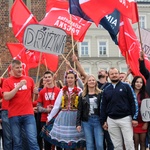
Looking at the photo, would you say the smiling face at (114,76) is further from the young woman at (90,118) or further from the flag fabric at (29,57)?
the flag fabric at (29,57)

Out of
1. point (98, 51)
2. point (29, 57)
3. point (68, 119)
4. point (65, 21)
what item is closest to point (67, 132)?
point (68, 119)

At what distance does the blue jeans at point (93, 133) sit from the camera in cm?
847

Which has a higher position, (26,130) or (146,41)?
(146,41)

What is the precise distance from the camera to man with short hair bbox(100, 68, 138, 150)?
8.09 metres

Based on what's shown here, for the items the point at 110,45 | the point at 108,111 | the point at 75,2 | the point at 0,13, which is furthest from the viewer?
the point at 110,45

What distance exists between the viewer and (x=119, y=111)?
26.5 feet

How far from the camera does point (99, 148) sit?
8.42 metres

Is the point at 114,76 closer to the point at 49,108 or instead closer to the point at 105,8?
the point at 49,108

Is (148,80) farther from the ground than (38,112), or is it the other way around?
(148,80)

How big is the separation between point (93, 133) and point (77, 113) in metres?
0.47

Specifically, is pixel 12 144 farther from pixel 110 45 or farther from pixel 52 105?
pixel 110 45

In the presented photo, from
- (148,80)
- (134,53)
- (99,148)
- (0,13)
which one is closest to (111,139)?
(99,148)

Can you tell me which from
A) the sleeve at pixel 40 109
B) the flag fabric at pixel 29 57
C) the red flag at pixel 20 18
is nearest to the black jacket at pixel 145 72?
the sleeve at pixel 40 109

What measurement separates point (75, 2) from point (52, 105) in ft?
8.04
